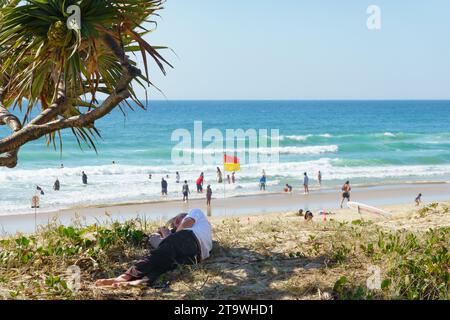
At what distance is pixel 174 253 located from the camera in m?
5.28

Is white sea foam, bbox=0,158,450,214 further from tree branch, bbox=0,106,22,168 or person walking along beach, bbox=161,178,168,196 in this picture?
tree branch, bbox=0,106,22,168

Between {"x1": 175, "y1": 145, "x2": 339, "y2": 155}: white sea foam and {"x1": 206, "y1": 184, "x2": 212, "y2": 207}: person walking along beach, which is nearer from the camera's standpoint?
{"x1": 206, "y1": 184, "x2": 212, "y2": 207}: person walking along beach

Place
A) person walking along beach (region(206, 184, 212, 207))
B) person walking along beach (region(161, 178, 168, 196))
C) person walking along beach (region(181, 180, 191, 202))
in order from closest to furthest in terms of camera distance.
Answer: person walking along beach (region(206, 184, 212, 207))
person walking along beach (region(181, 180, 191, 202))
person walking along beach (region(161, 178, 168, 196))

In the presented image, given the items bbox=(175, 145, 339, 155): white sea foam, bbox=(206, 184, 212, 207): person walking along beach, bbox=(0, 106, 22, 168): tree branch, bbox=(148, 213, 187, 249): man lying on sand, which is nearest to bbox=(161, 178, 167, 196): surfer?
bbox=(206, 184, 212, 207): person walking along beach

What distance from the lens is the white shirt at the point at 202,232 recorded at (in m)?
5.52

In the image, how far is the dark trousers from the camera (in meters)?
5.07

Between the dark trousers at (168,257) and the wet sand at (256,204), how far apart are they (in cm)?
1563

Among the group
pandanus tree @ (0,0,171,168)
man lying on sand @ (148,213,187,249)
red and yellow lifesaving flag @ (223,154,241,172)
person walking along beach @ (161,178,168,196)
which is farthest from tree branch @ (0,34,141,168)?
person walking along beach @ (161,178,168,196)

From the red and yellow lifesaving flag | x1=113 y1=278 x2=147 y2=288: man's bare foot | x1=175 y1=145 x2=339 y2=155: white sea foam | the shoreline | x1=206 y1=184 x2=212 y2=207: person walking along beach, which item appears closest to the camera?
x1=113 y1=278 x2=147 y2=288: man's bare foot

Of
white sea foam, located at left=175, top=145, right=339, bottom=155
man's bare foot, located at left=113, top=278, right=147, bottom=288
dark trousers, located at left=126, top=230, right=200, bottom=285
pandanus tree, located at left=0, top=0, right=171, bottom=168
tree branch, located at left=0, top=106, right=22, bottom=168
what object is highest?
pandanus tree, located at left=0, top=0, right=171, bottom=168

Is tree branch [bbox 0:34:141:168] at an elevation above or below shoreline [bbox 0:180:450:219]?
above
